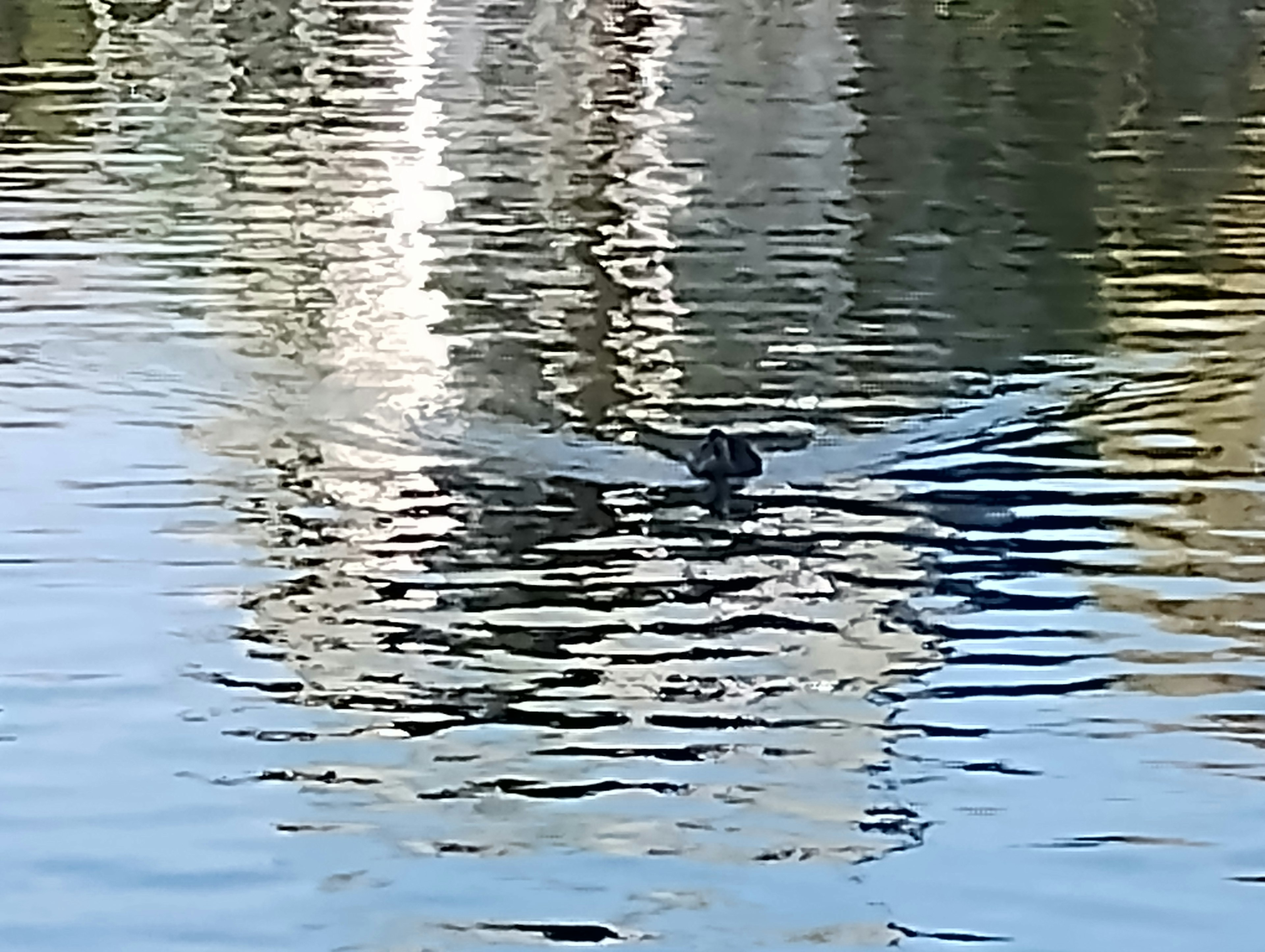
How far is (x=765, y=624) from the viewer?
15922mm

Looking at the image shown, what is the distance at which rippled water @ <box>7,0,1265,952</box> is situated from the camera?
1227cm

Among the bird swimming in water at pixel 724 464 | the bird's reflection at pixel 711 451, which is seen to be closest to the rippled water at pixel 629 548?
the bird's reflection at pixel 711 451

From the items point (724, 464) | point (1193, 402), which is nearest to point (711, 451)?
point (724, 464)

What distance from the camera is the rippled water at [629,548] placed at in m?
12.3

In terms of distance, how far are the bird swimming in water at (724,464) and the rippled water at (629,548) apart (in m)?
0.23

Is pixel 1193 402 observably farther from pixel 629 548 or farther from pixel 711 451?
pixel 629 548

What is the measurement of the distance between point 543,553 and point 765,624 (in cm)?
205

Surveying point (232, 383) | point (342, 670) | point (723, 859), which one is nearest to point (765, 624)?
point (342, 670)

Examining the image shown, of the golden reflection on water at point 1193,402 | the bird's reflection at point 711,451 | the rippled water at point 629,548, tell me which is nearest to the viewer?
the rippled water at point 629,548

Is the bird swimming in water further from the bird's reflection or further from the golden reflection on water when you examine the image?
the golden reflection on water

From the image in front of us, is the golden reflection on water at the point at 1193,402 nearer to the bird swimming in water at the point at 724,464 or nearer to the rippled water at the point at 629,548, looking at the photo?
the rippled water at the point at 629,548

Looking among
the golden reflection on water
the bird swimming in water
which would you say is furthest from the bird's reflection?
the golden reflection on water

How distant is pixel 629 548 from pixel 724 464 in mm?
1669

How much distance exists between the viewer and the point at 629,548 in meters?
17.4
